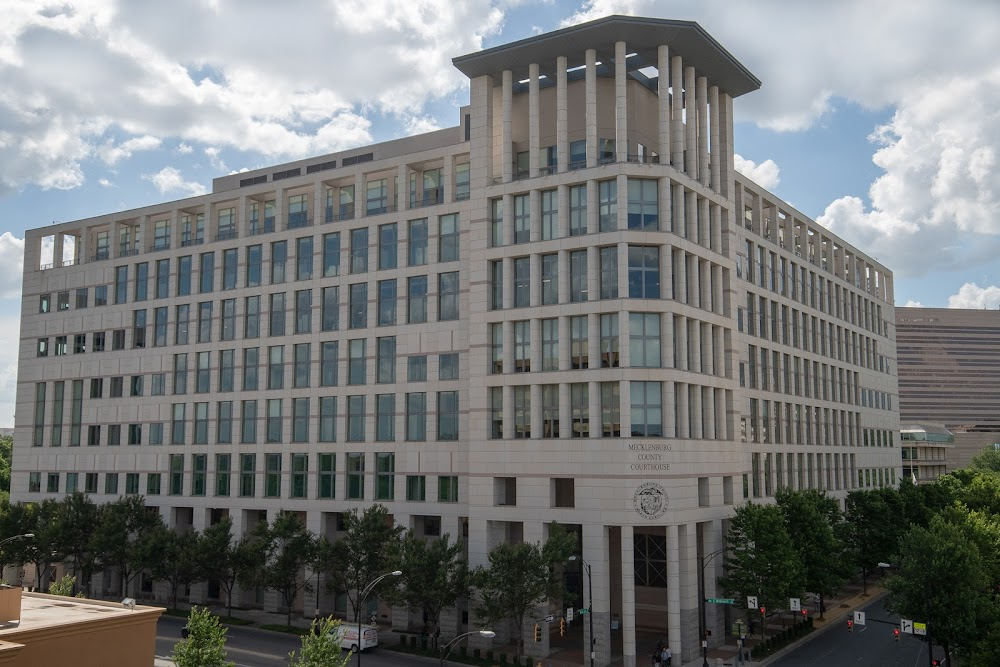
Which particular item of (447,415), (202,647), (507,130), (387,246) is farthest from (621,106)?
(202,647)

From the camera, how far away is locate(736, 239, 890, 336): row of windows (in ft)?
259

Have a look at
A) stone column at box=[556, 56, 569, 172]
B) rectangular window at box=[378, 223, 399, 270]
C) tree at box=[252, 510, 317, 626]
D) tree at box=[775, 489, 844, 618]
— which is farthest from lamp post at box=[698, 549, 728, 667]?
rectangular window at box=[378, 223, 399, 270]

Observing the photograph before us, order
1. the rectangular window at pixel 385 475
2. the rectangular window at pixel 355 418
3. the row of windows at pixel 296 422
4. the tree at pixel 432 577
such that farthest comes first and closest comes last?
the rectangular window at pixel 355 418, the rectangular window at pixel 385 475, the row of windows at pixel 296 422, the tree at pixel 432 577

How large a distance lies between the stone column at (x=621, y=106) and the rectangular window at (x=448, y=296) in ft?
51.4

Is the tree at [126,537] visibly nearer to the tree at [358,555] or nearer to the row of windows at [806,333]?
the tree at [358,555]

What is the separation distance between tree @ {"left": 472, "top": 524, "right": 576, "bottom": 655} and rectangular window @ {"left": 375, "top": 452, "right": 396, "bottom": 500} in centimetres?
1456

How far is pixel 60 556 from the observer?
7500cm

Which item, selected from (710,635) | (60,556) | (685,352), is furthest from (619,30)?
(60,556)

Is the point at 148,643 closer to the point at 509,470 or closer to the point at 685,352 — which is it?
the point at 509,470

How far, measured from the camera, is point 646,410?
5800cm

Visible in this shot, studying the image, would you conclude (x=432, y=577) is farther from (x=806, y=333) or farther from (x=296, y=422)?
(x=806, y=333)

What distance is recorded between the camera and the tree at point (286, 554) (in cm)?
6488

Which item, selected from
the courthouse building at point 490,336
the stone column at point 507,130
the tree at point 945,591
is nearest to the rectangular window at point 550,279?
the courthouse building at point 490,336

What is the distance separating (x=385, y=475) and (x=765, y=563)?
94.1ft
